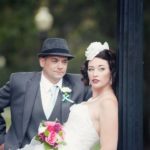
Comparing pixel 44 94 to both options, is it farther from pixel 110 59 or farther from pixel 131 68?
pixel 131 68

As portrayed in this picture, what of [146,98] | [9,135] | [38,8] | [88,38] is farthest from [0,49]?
[9,135]

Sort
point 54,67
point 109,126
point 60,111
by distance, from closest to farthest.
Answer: point 109,126 < point 54,67 < point 60,111

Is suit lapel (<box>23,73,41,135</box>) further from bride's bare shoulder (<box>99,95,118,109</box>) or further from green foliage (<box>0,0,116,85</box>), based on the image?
green foliage (<box>0,0,116,85</box>)

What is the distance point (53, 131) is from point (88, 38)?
19.4m

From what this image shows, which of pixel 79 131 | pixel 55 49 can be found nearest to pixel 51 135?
pixel 79 131

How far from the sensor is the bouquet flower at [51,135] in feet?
21.9

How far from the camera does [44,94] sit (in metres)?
7.28

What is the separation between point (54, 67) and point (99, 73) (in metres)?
0.72

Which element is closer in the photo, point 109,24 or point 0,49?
point 109,24

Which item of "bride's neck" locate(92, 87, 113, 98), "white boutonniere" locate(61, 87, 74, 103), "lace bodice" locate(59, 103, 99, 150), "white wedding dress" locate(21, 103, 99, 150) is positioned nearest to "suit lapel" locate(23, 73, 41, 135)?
"white boutonniere" locate(61, 87, 74, 103)

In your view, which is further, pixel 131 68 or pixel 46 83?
pixel 46 83

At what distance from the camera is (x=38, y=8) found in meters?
29.1

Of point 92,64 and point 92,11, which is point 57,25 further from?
point 92,64

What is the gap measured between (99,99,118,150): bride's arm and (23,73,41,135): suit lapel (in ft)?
3.22
